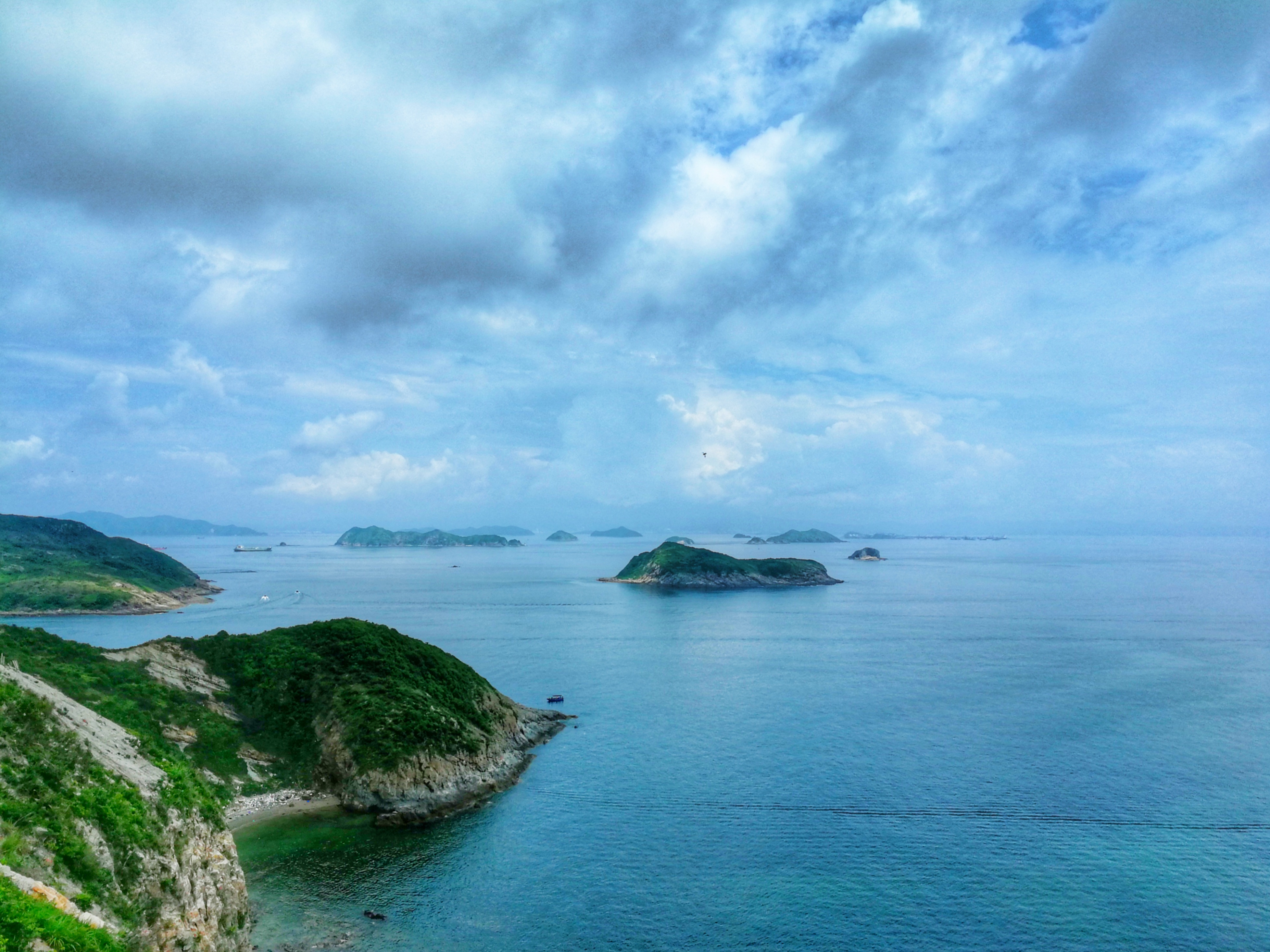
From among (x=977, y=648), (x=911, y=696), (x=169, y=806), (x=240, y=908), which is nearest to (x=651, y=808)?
(x=240, y=908)

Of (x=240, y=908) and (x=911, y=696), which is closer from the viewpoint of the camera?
(x=240, y=908)

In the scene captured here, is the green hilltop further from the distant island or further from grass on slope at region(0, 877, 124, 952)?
the distant island

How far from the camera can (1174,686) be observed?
266ft

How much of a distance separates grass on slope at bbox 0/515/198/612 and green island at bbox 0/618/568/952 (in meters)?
115

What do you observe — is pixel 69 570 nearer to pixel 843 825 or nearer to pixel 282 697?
pixel 282 697

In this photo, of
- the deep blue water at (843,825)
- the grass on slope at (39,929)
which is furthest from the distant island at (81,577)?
the grass on slope at (39,929)

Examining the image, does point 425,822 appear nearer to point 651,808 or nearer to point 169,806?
point 651,808

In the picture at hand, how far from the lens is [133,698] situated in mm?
51906

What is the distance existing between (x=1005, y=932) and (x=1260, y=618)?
483ft

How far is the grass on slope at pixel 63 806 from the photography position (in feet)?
74.8

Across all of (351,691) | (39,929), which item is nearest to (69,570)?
(351,691)

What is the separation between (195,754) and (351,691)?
11335 millimetres

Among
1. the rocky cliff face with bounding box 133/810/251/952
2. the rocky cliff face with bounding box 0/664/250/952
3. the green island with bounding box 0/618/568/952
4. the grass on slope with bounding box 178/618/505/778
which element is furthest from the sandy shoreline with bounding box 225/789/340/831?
the rocky cliff face with bounding box 133/810/251/952

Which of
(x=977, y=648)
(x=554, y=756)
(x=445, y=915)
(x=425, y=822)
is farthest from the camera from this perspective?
(x=977, y=648)
